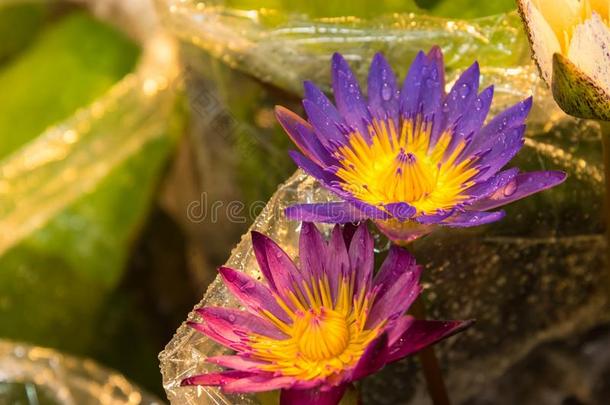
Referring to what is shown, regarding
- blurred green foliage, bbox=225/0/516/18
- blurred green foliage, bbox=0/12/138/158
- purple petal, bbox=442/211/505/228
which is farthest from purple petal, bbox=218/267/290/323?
blurred green foliage, bbox=0/12/138/158

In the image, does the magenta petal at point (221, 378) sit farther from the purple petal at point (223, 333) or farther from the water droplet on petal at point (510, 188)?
the water droplet on petal at point (510, 188)

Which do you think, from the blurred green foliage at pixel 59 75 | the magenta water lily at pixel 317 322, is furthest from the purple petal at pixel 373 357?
the blurred green foliage at pixel 59 75

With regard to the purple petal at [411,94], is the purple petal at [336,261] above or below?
below

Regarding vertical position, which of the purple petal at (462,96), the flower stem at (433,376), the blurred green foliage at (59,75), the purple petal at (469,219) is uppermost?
the blurred green foliage at (59,75)

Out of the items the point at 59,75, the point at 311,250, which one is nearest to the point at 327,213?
the point at 311,250

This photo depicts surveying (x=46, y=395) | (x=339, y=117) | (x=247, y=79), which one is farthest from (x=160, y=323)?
(x=339, y=117)

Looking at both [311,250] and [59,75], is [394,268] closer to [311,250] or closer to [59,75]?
[311,250]

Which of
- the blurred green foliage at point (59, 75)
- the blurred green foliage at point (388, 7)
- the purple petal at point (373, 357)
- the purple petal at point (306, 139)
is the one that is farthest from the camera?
the blurred green foliage at point (59, 75)

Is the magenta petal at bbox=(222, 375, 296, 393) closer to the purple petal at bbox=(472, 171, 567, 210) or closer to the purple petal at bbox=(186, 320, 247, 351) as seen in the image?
the purple petal at bbox=(186, 320, 247, 351)
